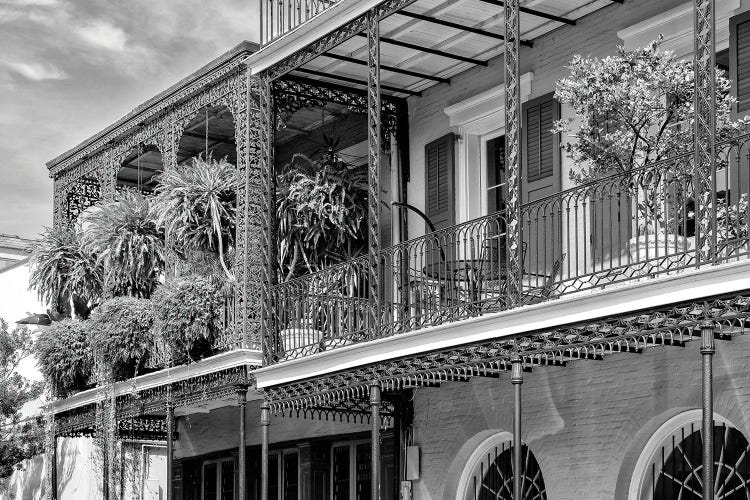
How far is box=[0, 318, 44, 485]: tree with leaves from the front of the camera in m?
21.8

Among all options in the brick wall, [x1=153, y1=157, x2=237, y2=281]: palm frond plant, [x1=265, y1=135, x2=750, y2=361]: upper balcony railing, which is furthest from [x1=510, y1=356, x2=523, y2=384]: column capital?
[x1=153, y1=157, x2=237, y2=281]: palm frond plant

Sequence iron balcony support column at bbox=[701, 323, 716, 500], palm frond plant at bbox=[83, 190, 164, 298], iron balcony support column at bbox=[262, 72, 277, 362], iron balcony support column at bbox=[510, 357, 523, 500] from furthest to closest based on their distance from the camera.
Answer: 1. palm frond plant at bbox=[83, 190, 164, 298]
2. iron balcony support column at bbox=[262, 72, 277, 362]
3. iron balcony support column at bbox=[510, 357, 523, 500]
4. iron balcony support column at bbox=[701, 323, 716, 500]

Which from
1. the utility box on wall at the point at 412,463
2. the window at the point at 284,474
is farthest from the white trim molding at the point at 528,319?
the window at the point at 284,474

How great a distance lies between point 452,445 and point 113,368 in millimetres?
6088

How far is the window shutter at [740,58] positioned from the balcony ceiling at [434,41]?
1916 mm

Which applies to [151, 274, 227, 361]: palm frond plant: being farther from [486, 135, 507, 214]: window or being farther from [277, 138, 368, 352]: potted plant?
[486, 135, 507, 214]: window

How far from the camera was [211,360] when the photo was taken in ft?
52.8

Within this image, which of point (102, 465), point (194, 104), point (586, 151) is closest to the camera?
point (586, 151)

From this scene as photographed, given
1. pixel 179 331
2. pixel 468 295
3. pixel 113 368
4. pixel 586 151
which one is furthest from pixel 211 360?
pixel 586 151

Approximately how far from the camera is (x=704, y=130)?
32.7 feet

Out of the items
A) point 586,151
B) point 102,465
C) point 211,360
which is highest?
point 586,151

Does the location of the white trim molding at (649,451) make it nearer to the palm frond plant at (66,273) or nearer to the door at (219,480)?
the door at (219,480)

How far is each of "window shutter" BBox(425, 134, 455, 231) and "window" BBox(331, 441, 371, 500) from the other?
3095 mm

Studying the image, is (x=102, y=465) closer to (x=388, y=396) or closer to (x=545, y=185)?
(x=388, y=396)
